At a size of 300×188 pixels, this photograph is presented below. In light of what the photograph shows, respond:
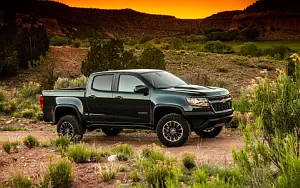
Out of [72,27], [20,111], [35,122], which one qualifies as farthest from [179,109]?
[72,27]

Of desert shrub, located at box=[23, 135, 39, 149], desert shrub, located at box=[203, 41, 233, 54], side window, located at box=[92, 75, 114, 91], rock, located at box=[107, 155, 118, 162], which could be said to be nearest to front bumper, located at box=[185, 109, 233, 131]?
side window, located at box=[92, 75, 114, 91]

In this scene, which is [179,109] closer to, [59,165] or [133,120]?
[133,120]

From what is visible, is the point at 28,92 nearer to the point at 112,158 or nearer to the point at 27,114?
the point at 27,114

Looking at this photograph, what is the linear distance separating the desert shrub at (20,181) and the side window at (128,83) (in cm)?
516

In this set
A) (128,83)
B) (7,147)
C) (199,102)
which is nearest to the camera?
(7,147)

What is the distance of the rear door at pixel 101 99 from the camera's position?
14.7m

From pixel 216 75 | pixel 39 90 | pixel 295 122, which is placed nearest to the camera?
pixel 295 122

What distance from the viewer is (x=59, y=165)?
999 centimetres

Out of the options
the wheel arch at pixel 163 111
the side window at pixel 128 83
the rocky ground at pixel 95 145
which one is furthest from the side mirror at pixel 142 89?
the rocky ground at pixel 95 145

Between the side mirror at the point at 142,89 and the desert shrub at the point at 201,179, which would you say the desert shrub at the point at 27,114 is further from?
the desert shrub at the point at 201,179

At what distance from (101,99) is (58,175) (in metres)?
5.14

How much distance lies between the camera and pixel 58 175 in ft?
32.4

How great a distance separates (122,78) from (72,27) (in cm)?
7919

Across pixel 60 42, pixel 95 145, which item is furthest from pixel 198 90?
pixel 60 42
